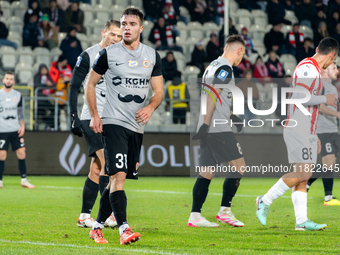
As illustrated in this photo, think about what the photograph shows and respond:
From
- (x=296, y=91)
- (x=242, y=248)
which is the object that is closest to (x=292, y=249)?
(x=242, y=248)

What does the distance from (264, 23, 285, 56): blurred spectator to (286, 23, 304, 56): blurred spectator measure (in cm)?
26

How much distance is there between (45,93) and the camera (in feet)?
47.4

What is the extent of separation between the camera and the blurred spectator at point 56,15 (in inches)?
688

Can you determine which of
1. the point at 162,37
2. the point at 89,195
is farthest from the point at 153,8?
the point at 89,195

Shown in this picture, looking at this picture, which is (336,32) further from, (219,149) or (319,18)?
(219,149)

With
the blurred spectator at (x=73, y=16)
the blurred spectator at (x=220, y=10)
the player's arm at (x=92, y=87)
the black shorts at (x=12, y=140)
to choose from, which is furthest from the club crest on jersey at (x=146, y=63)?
the blurred spectator at (x=220, y=10)

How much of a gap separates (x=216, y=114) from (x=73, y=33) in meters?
11.1

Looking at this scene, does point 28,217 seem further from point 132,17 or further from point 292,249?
point 292,249

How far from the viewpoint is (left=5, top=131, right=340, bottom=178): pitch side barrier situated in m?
13.4

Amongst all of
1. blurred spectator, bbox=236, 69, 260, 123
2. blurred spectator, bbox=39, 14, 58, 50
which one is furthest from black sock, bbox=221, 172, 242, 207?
blurred spectator, bbox=39, 14, 58, 50

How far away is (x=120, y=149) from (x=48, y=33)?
13.5 meters

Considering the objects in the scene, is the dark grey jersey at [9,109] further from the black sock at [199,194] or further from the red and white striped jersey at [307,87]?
the red and white striped jersey at [307,87]

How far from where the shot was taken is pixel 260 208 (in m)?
5.71

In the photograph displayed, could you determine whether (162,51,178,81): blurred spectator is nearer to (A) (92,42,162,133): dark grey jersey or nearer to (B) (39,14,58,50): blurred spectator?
(B) (39,14,58,50): blurred spectator
